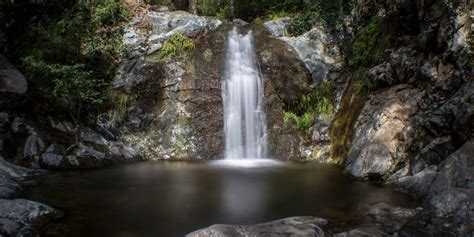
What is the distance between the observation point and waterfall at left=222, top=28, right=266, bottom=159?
39.3 feet

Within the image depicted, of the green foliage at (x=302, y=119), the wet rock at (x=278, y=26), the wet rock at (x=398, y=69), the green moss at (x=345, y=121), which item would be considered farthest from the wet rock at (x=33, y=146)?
the wet rock at (x=398, y=69)

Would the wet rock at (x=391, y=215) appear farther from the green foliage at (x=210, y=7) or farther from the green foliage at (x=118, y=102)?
the green foliage at (x=210, y=7)

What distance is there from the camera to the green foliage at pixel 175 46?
43.7ft

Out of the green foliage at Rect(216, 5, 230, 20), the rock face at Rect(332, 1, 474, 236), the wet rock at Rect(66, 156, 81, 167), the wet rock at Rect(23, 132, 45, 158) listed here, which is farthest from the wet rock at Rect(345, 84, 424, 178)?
the green foliage at Rect(216, 5, 230, 20)

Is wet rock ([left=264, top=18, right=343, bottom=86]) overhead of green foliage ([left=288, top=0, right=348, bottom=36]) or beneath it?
beneath

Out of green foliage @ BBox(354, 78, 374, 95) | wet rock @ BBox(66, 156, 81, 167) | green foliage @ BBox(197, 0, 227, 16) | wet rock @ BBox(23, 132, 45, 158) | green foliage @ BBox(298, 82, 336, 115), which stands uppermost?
green foliage @ BBox(197, 0, 227, 16)

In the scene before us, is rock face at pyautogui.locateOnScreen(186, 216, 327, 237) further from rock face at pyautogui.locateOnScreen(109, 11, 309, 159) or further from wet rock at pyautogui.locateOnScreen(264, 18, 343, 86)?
wet rock at pyautogui.locateOnScreen(264, 18, 343, 86)

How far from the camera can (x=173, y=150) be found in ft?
39.2

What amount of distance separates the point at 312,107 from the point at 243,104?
2.26m

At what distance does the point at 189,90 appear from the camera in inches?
503

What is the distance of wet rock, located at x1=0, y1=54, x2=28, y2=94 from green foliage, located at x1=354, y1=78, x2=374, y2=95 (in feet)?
30.8

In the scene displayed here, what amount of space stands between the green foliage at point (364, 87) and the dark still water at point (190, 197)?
242 centimetres

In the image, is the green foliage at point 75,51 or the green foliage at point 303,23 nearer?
the green foliage at point 75,51

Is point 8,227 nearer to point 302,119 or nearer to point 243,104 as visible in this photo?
point 243,104
